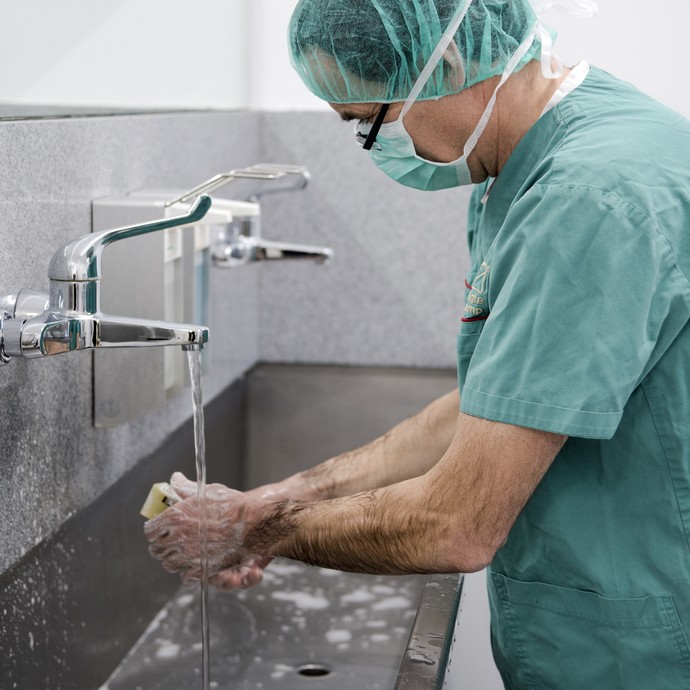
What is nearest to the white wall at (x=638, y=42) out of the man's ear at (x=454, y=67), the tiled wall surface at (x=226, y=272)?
the tiled wall surface at (x=226, y=272)

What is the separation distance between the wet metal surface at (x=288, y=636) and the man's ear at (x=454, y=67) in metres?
0.56

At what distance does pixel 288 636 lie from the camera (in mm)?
1125

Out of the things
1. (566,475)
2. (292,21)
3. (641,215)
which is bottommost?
(566,475)

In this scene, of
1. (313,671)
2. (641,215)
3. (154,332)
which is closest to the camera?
(641,215)

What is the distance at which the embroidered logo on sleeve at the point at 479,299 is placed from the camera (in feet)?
2.60

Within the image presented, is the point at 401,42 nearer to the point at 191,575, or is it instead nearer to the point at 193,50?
the point at 191,575

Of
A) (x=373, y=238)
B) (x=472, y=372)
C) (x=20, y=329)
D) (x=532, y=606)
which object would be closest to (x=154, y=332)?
(x=20, y=329)

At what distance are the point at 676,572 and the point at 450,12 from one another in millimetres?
439

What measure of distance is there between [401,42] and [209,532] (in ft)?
1.48

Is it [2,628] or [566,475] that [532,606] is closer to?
[566,475]

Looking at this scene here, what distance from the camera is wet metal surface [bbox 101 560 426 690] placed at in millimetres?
1038

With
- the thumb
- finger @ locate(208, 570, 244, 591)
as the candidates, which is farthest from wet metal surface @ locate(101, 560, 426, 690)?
the thumb

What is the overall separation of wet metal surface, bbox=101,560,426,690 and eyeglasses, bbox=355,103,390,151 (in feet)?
1.66

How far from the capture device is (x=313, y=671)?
1051 millimetres
